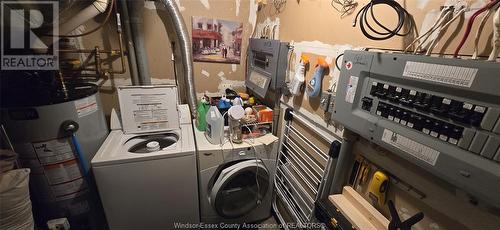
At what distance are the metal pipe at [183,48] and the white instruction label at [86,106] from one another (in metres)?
0.67

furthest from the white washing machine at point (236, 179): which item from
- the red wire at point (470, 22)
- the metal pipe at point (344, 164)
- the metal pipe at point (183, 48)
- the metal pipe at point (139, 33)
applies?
the red wire at point (470, 22)

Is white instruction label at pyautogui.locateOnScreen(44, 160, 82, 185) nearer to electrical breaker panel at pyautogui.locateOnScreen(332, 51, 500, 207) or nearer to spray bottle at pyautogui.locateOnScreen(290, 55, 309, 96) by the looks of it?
spray bottle at pyautogui.locateOnScreen(290, 55, 309, 96)

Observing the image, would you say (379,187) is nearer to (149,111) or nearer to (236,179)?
(236,179)

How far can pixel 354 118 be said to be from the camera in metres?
0.80

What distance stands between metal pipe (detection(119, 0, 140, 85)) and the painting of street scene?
0.51 metres

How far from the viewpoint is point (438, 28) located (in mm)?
621

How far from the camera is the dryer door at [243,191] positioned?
1.48 meters

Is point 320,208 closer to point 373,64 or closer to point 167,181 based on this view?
point 373,64

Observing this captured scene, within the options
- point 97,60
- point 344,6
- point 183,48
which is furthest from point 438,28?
point 97,60

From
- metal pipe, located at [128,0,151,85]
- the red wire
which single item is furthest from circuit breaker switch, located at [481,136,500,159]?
metal pipe, located at [128,0,151,85]

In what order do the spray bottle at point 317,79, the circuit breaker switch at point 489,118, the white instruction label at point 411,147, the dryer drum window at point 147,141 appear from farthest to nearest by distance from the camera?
the dryer drum window at point 147,141 < the spray bottle at point 317,79 < the white instruction label at point 411,147 < the circuit breaker switch at point 489,118

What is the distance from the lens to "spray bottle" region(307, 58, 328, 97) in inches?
42.8

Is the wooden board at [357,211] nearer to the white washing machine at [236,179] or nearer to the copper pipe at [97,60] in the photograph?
the white washing machine at [236,179]

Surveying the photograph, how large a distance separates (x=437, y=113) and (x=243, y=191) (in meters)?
1.40
